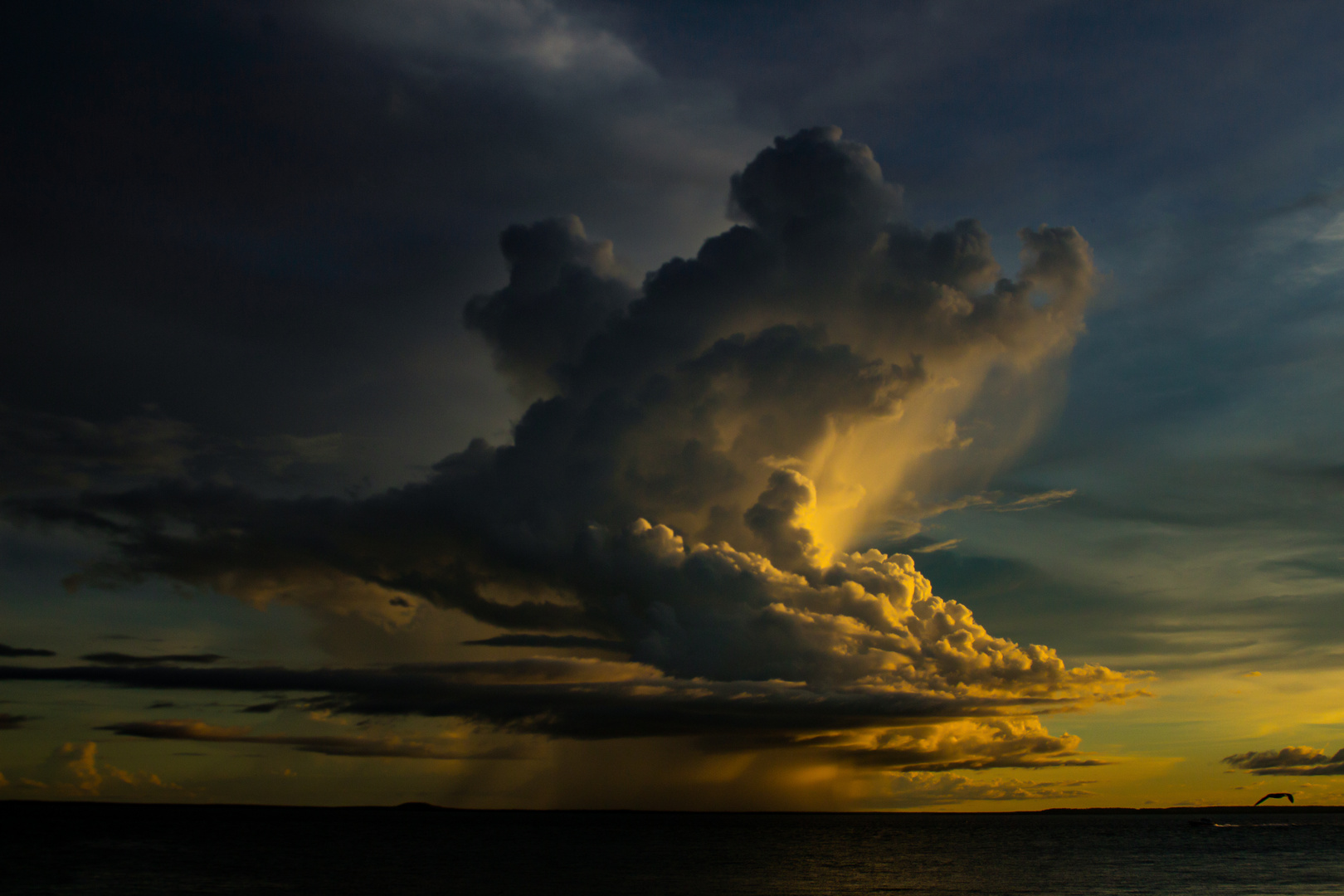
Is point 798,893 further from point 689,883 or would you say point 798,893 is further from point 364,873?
point 364,873

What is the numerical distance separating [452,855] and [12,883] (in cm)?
8329

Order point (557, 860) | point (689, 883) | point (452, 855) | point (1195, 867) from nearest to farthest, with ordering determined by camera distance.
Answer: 1. point (689, 883)
2. point (1195, 867)
3. point (557, 860)
4. point (452, 855)

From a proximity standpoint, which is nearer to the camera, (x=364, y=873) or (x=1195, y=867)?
(x=364, y=873)

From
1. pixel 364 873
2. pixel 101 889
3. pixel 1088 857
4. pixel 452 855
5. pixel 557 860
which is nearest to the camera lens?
pixel 101 889

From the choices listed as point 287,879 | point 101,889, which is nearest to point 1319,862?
point 287,879

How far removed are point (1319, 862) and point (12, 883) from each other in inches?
8670

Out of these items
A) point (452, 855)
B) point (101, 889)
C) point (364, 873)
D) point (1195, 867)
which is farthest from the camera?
point (452, 855)

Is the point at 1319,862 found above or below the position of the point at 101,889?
below

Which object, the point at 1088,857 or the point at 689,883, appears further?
the point at 1088,857

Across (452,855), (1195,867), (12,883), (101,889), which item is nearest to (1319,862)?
(1195,867)

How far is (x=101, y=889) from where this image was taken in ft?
376

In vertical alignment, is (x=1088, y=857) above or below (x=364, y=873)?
below

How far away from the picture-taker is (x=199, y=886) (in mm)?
121625

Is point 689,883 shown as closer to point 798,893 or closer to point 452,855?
point 798,893
